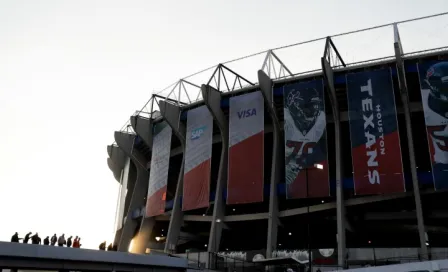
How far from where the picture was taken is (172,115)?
55.7 m

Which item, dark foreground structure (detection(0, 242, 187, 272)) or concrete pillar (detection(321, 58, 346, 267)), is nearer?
dark foreground structure (detection(0, 242, 187, 272))

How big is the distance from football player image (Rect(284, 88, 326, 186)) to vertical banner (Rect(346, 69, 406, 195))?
3.15 meters

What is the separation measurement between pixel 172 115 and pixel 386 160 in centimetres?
2609

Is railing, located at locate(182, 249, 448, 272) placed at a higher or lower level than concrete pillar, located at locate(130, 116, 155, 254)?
lower

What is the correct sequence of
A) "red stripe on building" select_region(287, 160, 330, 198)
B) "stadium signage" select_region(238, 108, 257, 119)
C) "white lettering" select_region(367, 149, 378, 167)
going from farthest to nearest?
"stadium signage" select_region(238, 108, 257, 119) → "red stripe on building" select_region(287, 160, 330, 198) → "white lettering" select_region(367, 149, 378, 167)

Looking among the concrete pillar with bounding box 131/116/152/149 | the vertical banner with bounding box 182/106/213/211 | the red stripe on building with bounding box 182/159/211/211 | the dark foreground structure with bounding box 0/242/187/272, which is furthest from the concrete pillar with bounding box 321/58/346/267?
the concrete pillar with bounding box 131/116/152/149

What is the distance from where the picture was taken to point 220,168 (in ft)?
168

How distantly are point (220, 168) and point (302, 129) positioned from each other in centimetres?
1119

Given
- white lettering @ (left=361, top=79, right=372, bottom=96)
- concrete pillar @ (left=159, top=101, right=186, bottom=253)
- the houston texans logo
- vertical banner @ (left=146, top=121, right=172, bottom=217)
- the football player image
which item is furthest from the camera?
vertical banner @ (left=146, top=121, right=172, bottom=217)

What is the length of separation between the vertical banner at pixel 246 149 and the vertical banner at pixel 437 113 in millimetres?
15689

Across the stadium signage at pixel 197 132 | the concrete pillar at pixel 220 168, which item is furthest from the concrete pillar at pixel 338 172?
the stadium signage at pixel 197 132

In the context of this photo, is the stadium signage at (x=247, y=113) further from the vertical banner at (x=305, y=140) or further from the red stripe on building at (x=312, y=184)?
the red stripe on building at (x=312, y=184)

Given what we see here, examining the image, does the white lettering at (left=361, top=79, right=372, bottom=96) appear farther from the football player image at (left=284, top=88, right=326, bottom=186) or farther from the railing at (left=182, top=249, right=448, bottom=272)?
the railing at (left=182, top=249, right=448, bottom=272)

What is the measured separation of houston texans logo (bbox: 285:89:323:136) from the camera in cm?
4462
